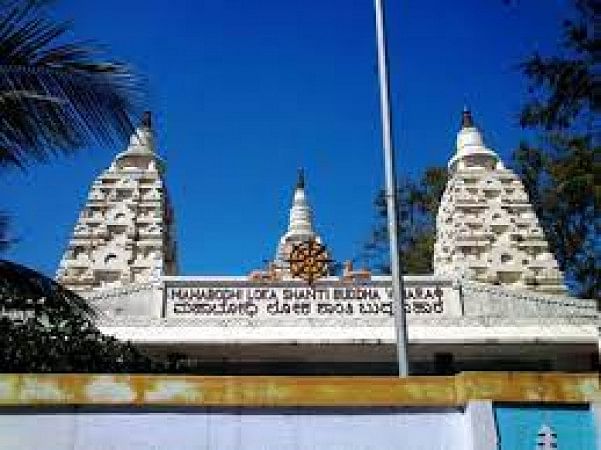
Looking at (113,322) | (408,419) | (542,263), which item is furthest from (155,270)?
(408,419)

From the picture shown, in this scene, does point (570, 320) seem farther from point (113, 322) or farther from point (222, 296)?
point (113, 322)

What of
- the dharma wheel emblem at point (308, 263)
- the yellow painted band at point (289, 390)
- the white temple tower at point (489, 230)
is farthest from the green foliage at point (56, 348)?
the white temple tower at point (489, 230)

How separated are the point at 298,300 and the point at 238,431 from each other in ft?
41.7

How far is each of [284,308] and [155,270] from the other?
253 inches

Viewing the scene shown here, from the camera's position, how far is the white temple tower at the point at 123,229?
23.7 meters

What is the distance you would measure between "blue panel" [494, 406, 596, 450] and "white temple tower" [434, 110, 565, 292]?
18.1 meters

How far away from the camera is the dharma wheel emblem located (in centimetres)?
1892

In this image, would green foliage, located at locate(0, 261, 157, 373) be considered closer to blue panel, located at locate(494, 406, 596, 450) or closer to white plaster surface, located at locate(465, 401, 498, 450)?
white plaster surface, located at locate(465, 401, 498, 450)

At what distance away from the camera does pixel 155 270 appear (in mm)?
23922

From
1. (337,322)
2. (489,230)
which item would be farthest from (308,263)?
(489,230)

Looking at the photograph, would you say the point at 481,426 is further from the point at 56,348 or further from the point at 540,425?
the point at 56,348

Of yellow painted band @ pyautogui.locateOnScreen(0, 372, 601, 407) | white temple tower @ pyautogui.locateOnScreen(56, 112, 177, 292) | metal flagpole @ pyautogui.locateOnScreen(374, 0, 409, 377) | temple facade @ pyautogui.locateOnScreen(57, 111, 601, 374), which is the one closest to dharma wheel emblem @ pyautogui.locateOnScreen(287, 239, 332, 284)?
temple facade @ pyautogui.locateOnScreen(57, 111, 601, 374)

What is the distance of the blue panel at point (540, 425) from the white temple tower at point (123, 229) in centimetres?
1762

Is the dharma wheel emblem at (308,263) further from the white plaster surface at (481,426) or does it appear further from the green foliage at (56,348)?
the white plaster surface at (481,426)
